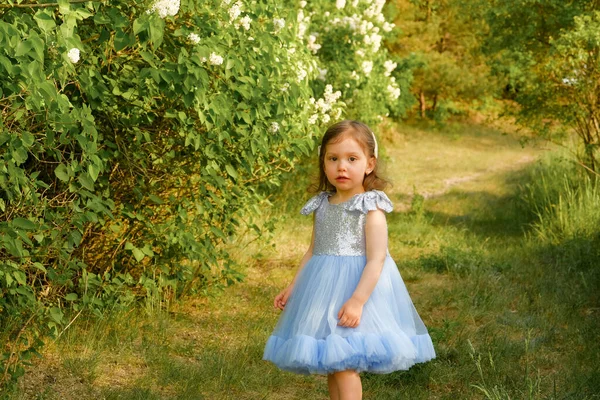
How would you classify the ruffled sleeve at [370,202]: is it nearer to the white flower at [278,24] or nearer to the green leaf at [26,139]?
the green leaf at [26,139]

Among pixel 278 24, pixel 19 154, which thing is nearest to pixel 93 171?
pixel 19 154

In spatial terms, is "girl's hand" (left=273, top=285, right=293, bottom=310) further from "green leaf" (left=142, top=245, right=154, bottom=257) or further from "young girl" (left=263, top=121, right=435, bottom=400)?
"green leaf" (left=142, top=245, right=154, bottom=257)

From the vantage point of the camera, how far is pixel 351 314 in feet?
10.5

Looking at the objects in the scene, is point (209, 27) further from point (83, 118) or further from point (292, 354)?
point (292, 354)

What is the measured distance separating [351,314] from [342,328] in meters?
0.07

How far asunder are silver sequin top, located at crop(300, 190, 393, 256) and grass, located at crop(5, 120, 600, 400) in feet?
2.44

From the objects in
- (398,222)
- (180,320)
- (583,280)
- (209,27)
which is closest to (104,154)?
(209,27)

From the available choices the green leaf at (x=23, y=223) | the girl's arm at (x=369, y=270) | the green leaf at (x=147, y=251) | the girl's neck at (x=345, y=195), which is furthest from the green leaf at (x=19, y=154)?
the green leaf at (x=147, y=251)

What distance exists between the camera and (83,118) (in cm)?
343

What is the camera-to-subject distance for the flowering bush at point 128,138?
3359 mm

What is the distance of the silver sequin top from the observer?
3.42 meters

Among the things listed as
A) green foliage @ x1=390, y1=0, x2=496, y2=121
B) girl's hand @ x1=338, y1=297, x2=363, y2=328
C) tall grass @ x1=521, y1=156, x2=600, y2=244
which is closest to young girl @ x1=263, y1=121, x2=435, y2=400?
girl's hand @ x1=338, y1=297, x2=363, y2=328

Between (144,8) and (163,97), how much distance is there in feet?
3.43

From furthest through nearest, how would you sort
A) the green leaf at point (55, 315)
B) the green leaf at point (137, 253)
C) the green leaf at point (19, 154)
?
the green leaf at point (137, 253) < the green leaf at point (55, 315) < the green leaf at point (19, 154)
